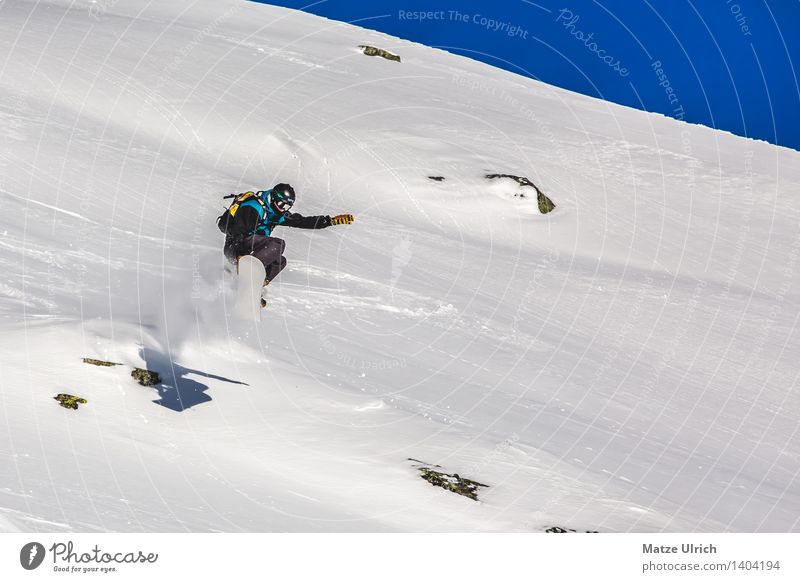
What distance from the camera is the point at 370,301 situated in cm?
1764

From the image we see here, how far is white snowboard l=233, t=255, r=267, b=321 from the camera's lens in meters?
14.7

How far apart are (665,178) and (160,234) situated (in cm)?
2126

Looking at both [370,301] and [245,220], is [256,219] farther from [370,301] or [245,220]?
[370,301]

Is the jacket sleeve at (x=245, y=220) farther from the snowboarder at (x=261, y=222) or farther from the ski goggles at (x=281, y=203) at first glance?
the ski goggles at (x=281, y=203)

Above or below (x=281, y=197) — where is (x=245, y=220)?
below

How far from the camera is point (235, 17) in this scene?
42312 millimetres
